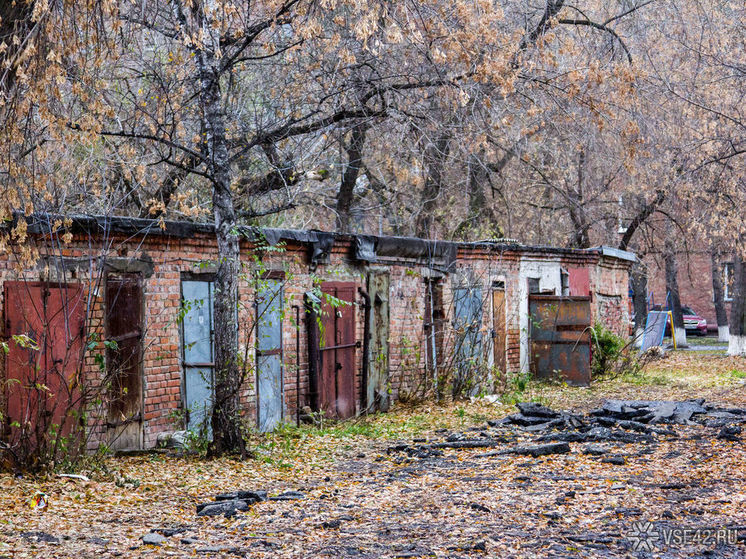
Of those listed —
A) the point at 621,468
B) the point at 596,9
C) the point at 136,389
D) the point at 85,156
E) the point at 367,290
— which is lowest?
the point at 621,468

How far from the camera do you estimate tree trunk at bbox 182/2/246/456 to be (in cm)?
900

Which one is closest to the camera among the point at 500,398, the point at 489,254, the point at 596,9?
the point at 500,398

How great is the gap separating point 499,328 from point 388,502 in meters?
9.44

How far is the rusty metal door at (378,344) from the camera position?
1332cm

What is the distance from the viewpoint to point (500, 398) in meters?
14.5

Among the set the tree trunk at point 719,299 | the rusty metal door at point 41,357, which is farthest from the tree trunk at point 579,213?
the rusty metal door at point 41,357

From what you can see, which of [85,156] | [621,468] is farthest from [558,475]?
[85,156]

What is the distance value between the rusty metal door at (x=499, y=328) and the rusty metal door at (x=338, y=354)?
13.4 feet

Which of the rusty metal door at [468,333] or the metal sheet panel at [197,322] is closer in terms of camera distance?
the metal sheet panel at [197,322]

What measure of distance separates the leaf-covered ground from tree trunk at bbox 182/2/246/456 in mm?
481

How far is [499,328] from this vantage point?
53.9 ft

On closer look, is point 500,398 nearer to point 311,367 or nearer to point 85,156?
point 311,367

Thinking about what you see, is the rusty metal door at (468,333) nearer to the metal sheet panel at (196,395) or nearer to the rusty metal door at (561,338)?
the rusty metal door at (561,338)

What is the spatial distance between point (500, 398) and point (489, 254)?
300cm
